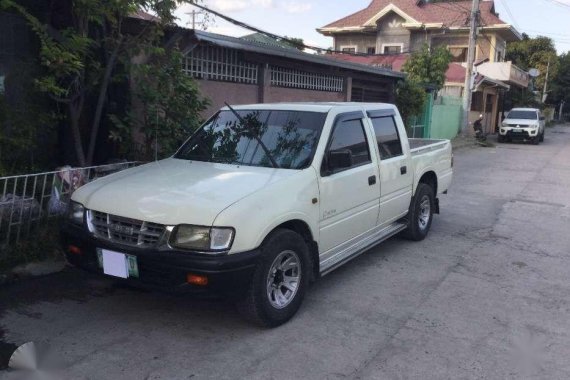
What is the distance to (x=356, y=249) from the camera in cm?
500

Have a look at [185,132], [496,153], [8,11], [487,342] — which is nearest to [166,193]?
[487,342]

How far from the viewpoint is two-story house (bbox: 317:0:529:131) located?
100 ft

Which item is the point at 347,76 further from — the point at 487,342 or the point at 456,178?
the point at 487,342

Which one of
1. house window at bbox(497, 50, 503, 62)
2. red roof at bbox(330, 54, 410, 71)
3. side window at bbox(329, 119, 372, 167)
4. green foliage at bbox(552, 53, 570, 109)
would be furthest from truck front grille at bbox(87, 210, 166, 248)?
green foliage at bbox(552, 53, 570, 109)

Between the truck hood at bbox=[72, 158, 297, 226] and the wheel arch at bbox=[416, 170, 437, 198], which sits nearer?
the truck hood at bbox=[72, 158, 297, 226]

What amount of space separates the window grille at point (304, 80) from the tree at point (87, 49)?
427cm

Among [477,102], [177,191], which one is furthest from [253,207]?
[477,102]

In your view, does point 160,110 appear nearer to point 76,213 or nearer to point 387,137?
point 76,213

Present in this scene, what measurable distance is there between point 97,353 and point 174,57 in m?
4.10

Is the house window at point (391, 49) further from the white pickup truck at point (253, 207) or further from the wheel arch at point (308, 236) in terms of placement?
the wheel arch at point (308, 236)

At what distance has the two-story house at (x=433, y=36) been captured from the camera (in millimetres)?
30578

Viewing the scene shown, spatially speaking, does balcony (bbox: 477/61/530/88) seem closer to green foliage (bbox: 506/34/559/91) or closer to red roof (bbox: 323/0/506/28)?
red roof (bbox: 323/0/506/28)

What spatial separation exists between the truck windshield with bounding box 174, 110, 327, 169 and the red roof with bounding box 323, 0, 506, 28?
30162 mm

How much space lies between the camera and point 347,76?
13.3m
